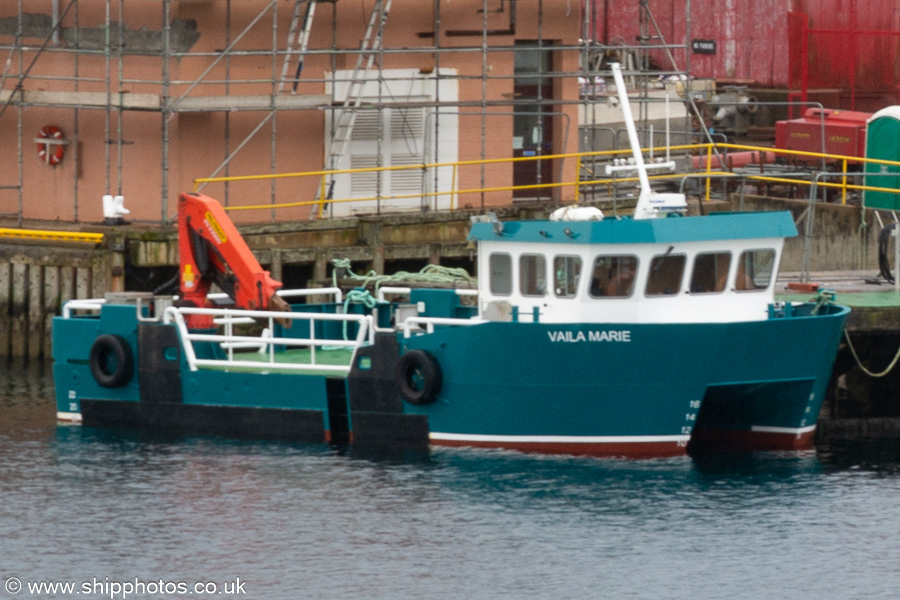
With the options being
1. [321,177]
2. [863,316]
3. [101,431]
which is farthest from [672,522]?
[321,177]

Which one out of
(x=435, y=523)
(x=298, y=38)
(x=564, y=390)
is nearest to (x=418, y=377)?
(x=564, y=390)

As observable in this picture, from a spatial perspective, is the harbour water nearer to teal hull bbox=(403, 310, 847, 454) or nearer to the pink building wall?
teal hull bbox=(403, 310, 847, 454)

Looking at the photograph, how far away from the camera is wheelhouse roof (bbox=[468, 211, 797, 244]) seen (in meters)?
21.4

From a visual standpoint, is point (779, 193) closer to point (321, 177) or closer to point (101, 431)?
point (321, 177)

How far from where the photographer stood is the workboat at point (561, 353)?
2136 cm

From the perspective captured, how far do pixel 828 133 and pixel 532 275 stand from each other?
1683 cm

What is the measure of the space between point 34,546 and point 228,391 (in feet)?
17.8

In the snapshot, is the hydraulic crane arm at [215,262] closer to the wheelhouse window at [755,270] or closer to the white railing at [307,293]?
the white railing at [307,293]

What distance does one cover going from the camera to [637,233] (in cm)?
2133

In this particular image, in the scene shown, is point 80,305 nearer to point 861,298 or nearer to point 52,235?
point 52,235

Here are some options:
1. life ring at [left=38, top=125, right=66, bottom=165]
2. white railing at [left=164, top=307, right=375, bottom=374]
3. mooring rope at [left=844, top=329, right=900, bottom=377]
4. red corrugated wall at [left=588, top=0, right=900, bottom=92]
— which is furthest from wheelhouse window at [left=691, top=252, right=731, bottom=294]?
red corrugated wall at [left=588, top=0, right=900, bottom=92]

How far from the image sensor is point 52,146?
31734 millimetres

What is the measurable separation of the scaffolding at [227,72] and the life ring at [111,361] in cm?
612

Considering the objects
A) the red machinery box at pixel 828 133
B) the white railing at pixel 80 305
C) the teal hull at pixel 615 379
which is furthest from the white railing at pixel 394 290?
the red machinery box at pixel 828 133
